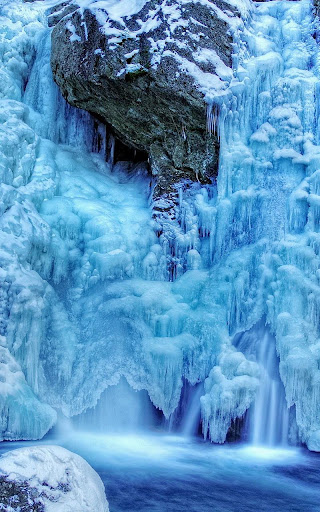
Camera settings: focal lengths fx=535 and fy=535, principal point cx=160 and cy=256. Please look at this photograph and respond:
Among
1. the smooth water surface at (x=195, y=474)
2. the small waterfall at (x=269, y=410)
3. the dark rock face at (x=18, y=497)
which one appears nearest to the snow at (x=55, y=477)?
the dark rock face at (x=18, y=497)

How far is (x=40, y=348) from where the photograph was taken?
6105 millimetres

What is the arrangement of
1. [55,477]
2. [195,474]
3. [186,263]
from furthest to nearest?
1. [186,263]
2. [195,474]
3. [55,477]

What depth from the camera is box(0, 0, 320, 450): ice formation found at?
577cm

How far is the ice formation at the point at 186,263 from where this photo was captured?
577cm

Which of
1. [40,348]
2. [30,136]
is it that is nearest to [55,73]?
[30,136]

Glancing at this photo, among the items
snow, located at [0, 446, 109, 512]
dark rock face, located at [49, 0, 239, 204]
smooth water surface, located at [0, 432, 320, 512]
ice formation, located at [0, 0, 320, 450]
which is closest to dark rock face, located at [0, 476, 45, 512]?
snow, located at [0, 446, 109, 512]

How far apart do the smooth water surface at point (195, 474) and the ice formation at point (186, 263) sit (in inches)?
16.0

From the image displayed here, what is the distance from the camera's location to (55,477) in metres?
2.75

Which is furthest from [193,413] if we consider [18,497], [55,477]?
[18,497]

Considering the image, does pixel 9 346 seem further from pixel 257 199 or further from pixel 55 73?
pixel 55 73

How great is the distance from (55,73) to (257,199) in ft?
11.0

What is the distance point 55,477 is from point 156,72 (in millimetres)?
5270

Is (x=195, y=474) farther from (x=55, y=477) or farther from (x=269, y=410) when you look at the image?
(x=55, y=477)

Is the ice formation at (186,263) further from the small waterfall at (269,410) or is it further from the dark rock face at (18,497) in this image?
the dark rock face at (18,497)
